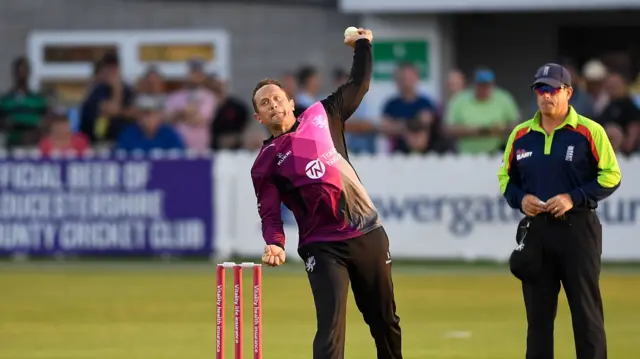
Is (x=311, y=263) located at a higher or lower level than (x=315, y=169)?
lower

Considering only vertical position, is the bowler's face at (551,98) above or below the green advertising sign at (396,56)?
below

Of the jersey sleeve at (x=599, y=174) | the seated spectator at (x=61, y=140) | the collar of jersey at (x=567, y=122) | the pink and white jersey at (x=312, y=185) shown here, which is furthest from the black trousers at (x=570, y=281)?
the seated spectator at (x=61, y=140)

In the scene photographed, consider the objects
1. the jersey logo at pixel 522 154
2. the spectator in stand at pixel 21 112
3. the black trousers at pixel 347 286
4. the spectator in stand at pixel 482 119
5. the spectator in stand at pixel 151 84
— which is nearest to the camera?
the black trousers at pixel 347 286

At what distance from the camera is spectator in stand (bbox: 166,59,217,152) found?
2098 centimetres

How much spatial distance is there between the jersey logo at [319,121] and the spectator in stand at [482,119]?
10.4m

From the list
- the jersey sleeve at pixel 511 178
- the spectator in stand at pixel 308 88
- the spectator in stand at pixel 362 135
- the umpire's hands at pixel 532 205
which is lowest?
the umpire's hands at pixel 532 205

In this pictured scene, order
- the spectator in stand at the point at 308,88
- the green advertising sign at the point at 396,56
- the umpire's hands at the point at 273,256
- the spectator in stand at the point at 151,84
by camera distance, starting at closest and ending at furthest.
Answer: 1. the umpire's hands at the point at 273,256
2. the spectator in stand at the point at 308,88
3. the spectator in stand at the point at 151,84
4. the green advertising sign at the point at 396,56

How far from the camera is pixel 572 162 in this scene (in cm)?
977

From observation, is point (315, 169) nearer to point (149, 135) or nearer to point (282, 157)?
point (282, 157)

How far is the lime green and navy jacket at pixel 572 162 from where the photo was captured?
9727 mm

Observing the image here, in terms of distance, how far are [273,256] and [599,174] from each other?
2.23 metres

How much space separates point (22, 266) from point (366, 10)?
7.12 m

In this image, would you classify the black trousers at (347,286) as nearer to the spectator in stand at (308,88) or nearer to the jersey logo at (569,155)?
the jersey logo at (569,155)

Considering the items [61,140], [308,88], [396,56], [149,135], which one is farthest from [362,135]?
[61,140]
